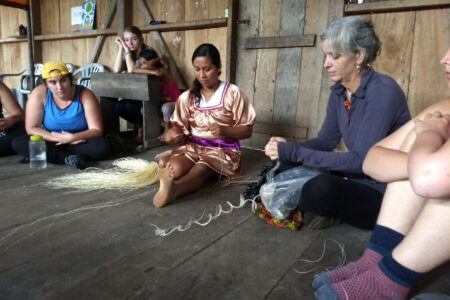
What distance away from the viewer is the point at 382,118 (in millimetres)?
1438

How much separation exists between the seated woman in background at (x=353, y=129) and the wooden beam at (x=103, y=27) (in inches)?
165

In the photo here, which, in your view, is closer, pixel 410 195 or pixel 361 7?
pixel 410 195

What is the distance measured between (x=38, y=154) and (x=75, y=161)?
347 millimetres

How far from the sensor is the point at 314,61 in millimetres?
3232

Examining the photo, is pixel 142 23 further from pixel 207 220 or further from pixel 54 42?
pixel 207 220

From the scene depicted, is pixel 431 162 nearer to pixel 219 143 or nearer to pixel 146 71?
pixel 219 143

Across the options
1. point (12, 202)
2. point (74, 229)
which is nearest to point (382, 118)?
point (74, 229)

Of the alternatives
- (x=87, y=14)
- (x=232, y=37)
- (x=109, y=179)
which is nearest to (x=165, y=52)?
(x=232, y=37)

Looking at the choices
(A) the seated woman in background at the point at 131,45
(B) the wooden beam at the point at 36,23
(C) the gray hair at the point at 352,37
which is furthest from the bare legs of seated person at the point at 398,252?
(B) the wooden beam at the point at 36,23

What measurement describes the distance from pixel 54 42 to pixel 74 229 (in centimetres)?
526

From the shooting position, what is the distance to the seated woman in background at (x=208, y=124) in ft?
7.30

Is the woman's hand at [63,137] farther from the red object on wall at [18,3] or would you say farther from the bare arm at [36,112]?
the red object on wall at [18,3]

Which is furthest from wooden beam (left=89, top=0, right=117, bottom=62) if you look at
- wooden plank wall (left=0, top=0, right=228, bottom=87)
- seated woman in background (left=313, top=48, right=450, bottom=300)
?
seated woman in background (left=313, top=48, right=450, bottom=300)

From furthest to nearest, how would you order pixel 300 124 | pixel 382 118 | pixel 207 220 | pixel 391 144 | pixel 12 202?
1. pixel 300 124
2. pixel 12 202
3. pixel 207 220
4. pixel 382 118
5. pixel 391 144
